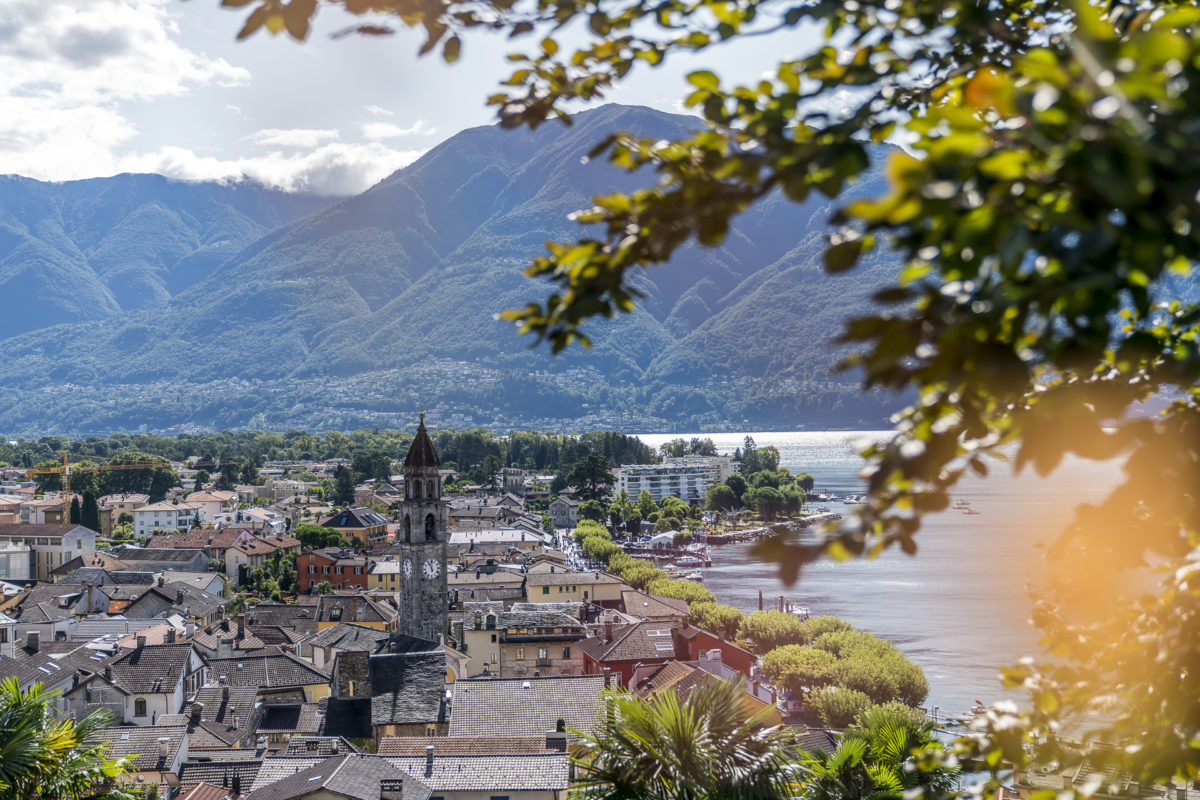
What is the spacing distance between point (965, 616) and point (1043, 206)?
54.5 m

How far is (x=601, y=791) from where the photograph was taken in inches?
259

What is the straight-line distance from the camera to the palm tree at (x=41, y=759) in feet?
26.8

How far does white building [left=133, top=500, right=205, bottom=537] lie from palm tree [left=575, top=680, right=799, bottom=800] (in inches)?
3760

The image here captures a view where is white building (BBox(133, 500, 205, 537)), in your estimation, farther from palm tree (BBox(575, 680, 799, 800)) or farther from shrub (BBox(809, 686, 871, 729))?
palm tree (BBox(575, 680, 799, 800))

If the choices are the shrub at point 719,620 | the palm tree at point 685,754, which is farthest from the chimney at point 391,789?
the shrub at point 719,620

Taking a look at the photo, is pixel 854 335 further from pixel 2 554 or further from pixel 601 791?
pixel 2 554

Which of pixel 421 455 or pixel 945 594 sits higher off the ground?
pixel 421 455

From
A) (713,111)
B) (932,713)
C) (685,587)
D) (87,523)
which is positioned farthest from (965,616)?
(87,523)

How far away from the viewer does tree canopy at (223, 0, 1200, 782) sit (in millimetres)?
1724

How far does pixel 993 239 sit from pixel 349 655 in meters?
33.1

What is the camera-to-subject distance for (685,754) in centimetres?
668

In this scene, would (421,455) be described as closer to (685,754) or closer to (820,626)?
(820,626)

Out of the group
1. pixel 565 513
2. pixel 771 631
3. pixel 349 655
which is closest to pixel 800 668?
pixel 771 631

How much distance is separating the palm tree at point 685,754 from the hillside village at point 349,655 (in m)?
0.35
